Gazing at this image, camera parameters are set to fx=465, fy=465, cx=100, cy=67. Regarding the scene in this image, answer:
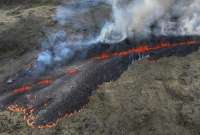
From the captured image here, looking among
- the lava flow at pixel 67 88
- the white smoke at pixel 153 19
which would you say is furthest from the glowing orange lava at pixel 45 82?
the white smoke at pixel 153 19

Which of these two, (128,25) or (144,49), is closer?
(144,49)

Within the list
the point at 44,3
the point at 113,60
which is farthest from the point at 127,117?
the point at 44,3

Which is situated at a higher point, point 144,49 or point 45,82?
point 144,49

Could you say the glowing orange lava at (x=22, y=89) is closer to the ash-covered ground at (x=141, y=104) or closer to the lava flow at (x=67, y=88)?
the lava flow at (x=67, y=88)

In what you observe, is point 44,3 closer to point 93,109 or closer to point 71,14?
point 71,14

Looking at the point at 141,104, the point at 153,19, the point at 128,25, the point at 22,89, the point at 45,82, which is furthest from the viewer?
the point at 153,19

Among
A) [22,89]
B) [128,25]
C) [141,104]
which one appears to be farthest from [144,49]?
[22,89]

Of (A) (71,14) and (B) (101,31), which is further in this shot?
(A) (71,14)

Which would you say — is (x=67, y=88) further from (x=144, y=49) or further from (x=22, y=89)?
(x=144, y=49)
